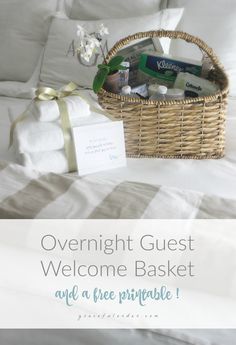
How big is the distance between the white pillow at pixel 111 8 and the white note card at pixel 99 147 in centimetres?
91

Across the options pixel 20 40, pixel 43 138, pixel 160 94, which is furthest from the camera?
pixel 20 40

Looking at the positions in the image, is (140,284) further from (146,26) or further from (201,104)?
(146,26)

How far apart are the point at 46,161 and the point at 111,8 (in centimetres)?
107

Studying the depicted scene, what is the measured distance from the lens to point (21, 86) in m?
1.98

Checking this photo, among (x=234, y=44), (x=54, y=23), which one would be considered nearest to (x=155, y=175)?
(x=234, y=44)

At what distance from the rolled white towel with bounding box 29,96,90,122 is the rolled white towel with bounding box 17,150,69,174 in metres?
A: 0.09

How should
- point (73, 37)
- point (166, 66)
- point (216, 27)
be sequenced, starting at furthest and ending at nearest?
point (73, 37)
point (216, 27)
point (166, 66)

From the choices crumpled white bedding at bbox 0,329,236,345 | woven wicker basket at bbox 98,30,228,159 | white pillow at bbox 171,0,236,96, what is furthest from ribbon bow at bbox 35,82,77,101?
white pillow at bbox 171,0,236,96

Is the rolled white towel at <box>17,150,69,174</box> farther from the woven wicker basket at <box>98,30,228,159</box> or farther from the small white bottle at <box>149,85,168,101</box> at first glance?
the small white bottle at <box>149,85,168,101</box>

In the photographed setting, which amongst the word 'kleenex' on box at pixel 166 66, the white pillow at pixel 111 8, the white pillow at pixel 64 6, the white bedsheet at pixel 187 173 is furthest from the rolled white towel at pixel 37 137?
the white pillow at pixel 64 6

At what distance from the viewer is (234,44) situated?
1.73 meters

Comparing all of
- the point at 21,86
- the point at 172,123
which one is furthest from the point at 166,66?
the point at 21,86

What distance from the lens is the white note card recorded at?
3.87 ft

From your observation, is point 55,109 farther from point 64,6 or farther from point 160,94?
point 64,6
